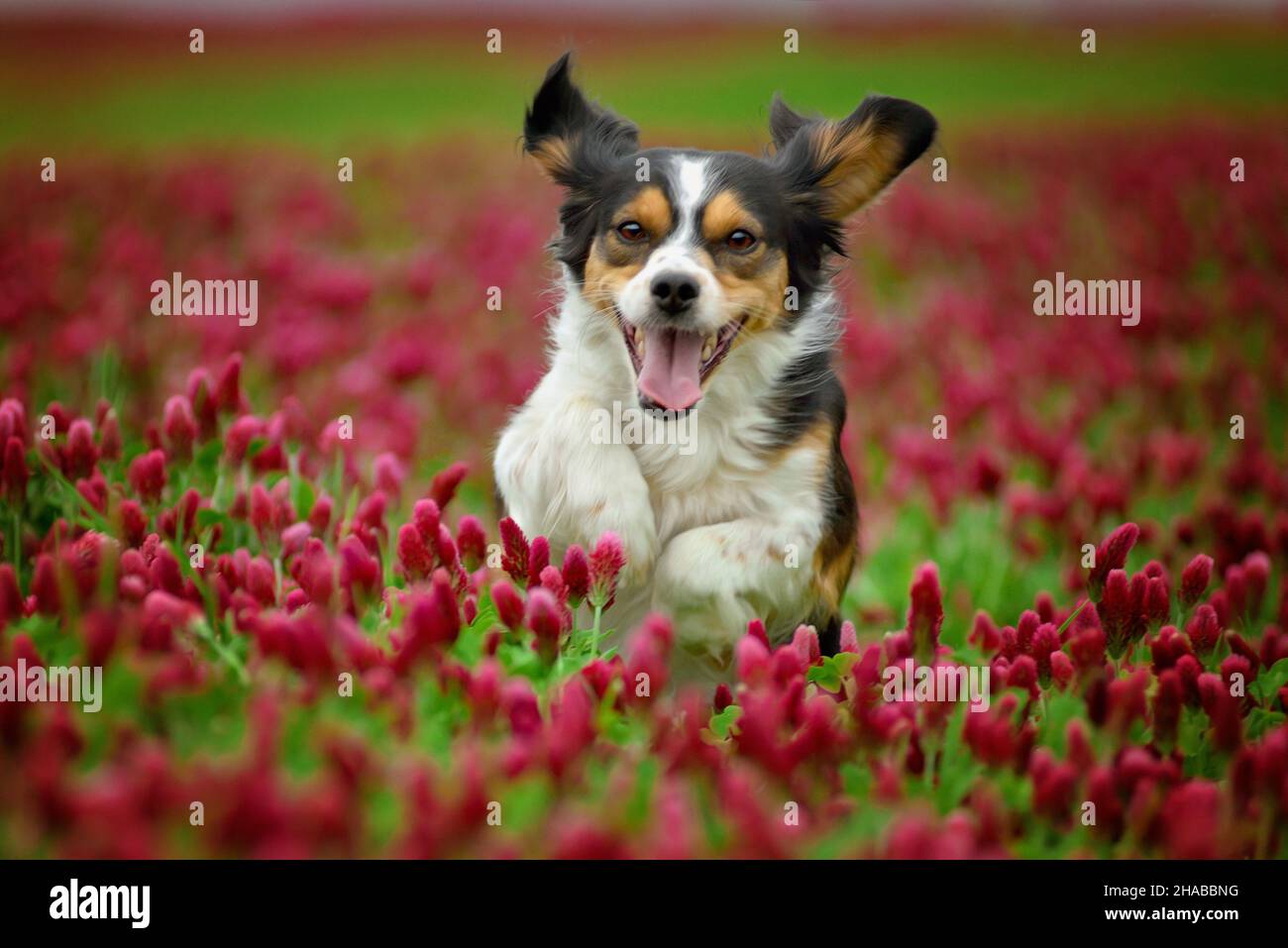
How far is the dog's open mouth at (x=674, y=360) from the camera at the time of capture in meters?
3.59

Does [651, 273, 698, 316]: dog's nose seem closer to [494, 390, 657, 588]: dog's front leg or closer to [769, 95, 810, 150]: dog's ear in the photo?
[494, 390, 657, 588]: dog's front leg

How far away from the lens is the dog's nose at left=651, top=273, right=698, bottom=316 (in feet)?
11.3

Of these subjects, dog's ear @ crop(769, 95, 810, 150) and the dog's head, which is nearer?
the dog's head

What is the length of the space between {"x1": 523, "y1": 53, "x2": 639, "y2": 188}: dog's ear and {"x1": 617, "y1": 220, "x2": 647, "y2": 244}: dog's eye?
355mm

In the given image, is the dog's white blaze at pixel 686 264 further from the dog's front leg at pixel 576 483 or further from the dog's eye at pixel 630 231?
the dog's front leg at pixel 576 483

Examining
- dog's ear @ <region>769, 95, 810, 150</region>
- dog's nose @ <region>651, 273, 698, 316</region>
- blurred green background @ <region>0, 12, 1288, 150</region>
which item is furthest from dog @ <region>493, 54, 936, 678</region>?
blurred green background @ <region>0, 12, 1288, 150</region>

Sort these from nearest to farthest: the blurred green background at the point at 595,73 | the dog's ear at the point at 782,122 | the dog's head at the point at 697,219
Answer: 1. the dog's head at the point at 697,219
2. the dog's ear at the point at 782,122
3. the blurred green background at the point at 595,73

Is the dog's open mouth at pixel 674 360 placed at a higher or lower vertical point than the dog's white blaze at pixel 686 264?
lower

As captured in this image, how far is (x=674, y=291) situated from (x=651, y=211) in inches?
12.4

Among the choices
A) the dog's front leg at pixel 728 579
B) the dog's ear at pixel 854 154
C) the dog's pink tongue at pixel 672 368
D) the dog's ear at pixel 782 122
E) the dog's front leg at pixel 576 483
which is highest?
the dog's ear at pixel 782 122

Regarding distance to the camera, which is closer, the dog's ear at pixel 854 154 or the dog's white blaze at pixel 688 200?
the dog's white blaze at pixel 688 200

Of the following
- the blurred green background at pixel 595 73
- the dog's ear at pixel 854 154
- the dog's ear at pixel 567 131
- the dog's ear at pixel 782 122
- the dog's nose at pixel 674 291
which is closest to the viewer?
the dog's nose at pixel 674 291

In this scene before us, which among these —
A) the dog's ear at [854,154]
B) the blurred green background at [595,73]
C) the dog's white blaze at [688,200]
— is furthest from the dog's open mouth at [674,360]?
the blurred green background at [595,73]

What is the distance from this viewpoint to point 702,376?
3.70m
